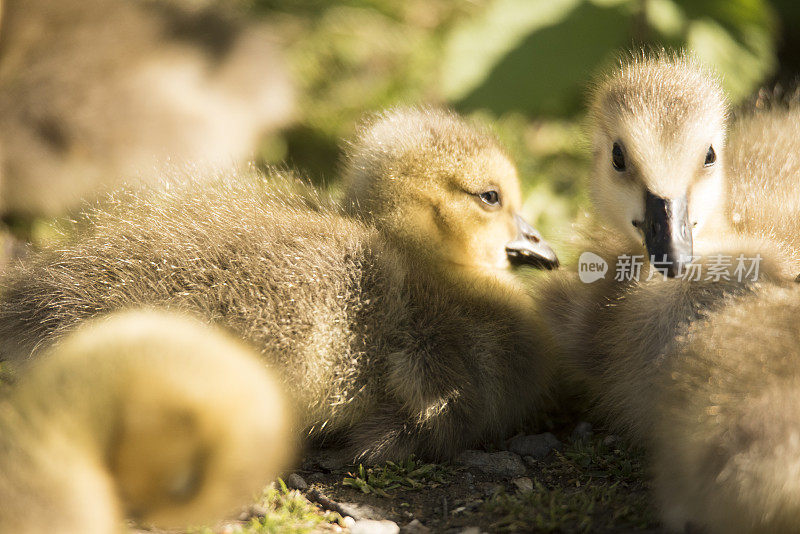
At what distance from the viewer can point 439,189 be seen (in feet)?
4.97

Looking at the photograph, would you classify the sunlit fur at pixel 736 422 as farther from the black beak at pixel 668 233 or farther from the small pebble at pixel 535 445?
the small pebble at pixel 535 445

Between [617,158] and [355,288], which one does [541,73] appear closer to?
[617,158]

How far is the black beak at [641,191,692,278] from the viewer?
4.09 ft

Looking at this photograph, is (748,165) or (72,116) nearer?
(748,165)

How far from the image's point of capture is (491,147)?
1.58 m

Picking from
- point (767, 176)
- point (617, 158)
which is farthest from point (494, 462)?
point (767, 176)

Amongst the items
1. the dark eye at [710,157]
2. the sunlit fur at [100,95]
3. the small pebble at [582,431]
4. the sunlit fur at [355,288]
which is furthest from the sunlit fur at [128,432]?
the sunlit fur at [100,95]

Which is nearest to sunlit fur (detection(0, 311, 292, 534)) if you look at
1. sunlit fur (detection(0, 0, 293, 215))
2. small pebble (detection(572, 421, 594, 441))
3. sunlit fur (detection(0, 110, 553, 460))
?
sunlit fur (detection(0, 110, 553, 460))

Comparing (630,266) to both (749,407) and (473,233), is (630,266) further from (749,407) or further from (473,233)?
(749,407)

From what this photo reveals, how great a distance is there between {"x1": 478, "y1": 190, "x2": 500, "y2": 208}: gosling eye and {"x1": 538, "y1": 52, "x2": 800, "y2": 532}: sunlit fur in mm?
183

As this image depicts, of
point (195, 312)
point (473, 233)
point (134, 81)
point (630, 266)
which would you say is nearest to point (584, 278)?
point (630, 266)

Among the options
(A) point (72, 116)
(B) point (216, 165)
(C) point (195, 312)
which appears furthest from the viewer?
(A) point (72, 116)

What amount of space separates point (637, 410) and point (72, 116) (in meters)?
1.54

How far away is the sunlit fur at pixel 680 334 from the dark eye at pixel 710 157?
2 cm
